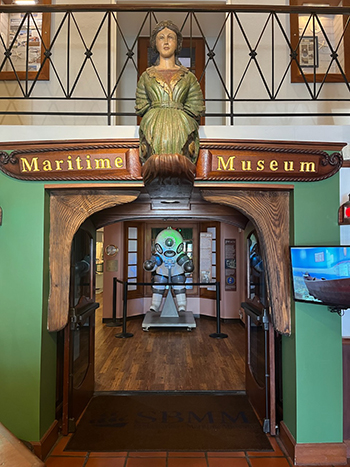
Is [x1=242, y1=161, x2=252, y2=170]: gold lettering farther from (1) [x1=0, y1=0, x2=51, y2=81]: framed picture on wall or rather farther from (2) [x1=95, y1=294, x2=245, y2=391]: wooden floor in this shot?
(1) [x1=0, y1=0, x2=51, y2=81]: framed picture on wall

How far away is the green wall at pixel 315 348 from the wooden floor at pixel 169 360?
145cm

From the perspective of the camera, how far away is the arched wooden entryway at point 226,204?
2.54 m

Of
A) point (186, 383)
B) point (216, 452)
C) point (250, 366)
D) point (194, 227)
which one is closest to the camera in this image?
point (216, 452)

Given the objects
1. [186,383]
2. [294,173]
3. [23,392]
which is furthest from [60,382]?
[294,173]

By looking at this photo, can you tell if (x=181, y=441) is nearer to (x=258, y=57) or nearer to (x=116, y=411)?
(x=116, y=411)

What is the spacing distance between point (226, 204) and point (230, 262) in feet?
16.4

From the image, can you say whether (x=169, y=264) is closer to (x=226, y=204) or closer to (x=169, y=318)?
(x=169, y=318)

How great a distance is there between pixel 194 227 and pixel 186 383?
4509mm

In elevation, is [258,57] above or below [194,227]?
above

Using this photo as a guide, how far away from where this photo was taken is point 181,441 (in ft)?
8.90

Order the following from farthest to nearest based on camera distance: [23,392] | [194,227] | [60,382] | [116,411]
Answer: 1. [194,227]
2. [116,411]
3. [60,382]
4. [23,392]

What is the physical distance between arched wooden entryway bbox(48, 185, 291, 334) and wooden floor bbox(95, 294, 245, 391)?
5.76 feet

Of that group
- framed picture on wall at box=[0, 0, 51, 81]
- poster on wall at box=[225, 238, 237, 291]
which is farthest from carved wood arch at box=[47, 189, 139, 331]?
poster on wall at box=[225, 238, 237, 291]

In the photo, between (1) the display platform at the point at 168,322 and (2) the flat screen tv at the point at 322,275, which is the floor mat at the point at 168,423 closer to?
(2) the flat screen tv at the point at 322,275
